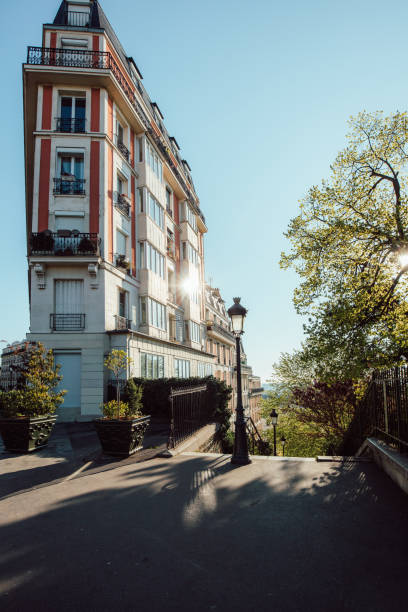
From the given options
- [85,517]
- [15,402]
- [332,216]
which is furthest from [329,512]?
[332,216]

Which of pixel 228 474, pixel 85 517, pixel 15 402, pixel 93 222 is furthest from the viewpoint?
pixel 93 222

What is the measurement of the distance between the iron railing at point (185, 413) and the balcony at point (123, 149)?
15.4 meters

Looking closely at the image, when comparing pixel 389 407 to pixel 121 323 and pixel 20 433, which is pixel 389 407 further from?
pixel 121 323

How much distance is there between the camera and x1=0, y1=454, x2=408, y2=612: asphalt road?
2.67 m

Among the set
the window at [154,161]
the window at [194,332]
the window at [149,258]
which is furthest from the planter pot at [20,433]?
the window at [194,332]

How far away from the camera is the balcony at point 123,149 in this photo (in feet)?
68.8

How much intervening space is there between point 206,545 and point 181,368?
70.4ft

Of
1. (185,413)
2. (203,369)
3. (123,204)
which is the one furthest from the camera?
(203,369)

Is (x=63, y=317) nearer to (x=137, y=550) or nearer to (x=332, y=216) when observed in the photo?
(x=332, y=216)

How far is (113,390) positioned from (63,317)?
4196 mm

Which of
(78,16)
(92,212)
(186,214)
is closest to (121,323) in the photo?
(92,212)

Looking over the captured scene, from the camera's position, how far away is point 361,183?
14750 mm

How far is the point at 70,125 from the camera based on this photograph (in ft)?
63.3

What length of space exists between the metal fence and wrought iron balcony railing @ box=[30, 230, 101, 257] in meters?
13.3
